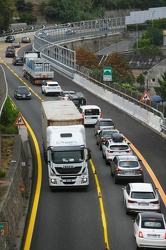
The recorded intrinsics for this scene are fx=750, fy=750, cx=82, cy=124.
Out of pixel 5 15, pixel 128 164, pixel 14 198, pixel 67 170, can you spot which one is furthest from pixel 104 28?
pixel 14 198

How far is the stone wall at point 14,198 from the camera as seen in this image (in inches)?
1115

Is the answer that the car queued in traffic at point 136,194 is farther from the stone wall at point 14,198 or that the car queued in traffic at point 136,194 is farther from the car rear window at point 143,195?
the stone wall at point 14,198

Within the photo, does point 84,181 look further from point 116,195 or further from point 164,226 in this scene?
point 164,226

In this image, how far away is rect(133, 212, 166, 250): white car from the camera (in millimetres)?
29422

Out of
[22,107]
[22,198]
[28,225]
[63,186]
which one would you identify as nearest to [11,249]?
[28,225]

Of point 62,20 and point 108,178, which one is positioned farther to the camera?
point 62,20

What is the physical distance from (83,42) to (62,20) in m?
37.6

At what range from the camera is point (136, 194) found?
115 ft

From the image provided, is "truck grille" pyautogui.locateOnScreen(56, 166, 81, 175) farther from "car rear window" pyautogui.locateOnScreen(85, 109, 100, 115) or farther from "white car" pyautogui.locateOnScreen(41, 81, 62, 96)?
"white car" pyautogui.locateOnScreen(41, 81, 62, 96)

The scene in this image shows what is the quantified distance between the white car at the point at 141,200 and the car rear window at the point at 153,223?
4.71 meters

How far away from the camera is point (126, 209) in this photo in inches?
1388

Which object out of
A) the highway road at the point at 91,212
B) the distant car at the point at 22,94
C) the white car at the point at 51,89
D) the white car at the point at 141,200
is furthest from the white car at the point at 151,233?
the white car at the point at 51,89

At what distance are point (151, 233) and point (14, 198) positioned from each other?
671 centimetres

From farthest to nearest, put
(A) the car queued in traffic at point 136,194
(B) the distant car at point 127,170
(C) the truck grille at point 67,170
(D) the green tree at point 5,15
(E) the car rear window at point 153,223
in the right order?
(D) the green tree at point 5,15
(B) the distant car at point 127,170
(C) the truck grille at point 67,170
(E) the car rear window at point 153,223
(A) the car queued in traffic at point 136,194
